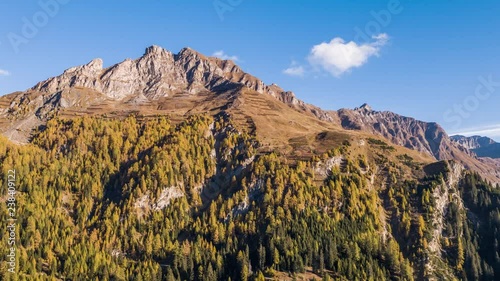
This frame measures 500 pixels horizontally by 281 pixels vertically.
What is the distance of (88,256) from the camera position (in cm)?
18638

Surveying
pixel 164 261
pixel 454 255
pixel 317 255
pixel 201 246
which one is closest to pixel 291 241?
pixel 317 255

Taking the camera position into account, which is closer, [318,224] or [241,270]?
[241,270]

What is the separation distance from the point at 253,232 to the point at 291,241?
26.1 meters

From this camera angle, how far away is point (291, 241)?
181 metres

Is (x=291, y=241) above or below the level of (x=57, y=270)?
above

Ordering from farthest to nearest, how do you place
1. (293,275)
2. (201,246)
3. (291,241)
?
(201,246) → (291,241) → (293,275)

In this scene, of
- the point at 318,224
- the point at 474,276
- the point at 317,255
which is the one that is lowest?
the point at 474,276

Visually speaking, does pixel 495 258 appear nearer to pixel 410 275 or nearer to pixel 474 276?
pixel 474 276

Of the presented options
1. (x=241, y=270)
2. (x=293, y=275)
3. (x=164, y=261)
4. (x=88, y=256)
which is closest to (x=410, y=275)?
(x=293, y=275)

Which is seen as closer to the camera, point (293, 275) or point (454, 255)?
point (293, 275)

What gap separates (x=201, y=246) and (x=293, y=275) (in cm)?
5416

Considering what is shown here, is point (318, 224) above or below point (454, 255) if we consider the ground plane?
above

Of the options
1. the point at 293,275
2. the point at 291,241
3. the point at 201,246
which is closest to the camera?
the point at 293,275

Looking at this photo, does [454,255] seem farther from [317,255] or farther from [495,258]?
[317,255]
